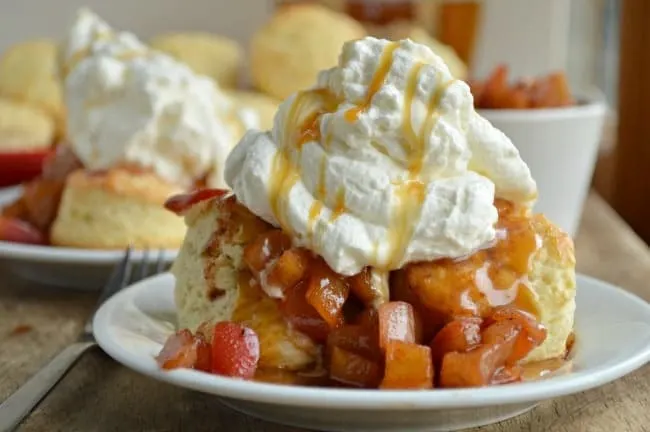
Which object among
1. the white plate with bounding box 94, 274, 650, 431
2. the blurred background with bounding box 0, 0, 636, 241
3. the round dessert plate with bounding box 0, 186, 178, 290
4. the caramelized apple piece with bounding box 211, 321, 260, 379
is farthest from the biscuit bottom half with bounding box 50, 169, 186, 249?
the blurred background with bounding box 0, 0, 636, 241

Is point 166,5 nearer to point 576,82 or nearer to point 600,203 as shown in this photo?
point 576,82

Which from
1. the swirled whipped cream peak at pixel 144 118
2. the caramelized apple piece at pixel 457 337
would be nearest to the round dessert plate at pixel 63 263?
the swirled whipped cream peak at pixel 144 118

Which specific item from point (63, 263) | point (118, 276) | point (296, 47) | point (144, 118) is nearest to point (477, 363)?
point (118, 276)

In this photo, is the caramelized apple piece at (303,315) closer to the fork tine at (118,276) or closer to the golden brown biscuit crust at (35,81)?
the fork tine at (118,276)

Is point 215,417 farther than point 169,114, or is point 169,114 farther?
point 169,114

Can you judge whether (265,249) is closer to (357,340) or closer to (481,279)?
(357,340)

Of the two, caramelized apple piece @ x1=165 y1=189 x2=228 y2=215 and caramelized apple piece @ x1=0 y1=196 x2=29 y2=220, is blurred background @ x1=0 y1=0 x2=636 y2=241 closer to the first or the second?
caramelized apple piece @ x1=0 y1=196 x2=29 y2=220

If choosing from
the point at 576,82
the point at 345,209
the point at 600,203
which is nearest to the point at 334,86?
the point at 345,209
